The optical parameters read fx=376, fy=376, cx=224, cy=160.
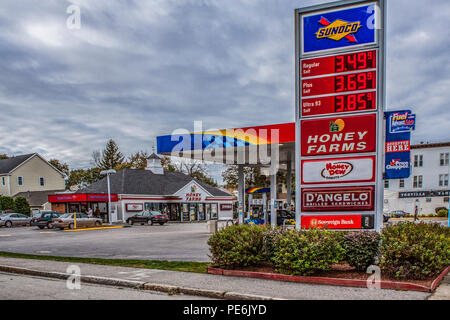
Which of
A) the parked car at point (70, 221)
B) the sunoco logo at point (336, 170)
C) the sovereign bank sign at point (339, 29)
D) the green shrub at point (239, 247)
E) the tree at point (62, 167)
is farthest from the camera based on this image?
the tree at point (62, 167)

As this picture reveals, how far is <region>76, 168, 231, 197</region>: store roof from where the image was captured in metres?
46.3

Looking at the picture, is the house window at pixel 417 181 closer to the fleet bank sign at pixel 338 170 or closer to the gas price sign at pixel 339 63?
the fleet bank sign at pixel 338 170

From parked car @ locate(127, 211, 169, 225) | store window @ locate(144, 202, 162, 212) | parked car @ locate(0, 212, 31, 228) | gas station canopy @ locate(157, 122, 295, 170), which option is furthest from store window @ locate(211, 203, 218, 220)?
gas station canopy @ locate(157, 122, 295, 170)

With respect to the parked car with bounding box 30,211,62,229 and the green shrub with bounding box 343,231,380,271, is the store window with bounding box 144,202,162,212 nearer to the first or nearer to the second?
→ the parked car with bounding box 30,211,62,229

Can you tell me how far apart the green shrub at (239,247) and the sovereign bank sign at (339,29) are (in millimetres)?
5385

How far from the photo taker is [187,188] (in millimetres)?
50000

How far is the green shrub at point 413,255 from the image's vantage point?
7.70 metres

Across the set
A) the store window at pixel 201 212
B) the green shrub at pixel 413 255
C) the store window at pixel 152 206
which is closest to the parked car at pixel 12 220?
the store window at pixel 152 206

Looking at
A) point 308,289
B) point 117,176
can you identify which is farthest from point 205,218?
point 308,289

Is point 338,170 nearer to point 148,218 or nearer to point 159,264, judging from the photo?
point 159,264

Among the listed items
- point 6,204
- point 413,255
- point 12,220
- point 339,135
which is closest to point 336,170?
point 339,135
